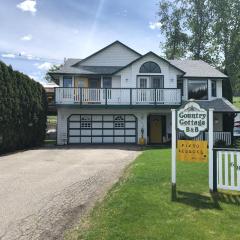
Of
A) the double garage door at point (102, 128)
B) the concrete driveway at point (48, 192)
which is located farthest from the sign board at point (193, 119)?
the double garage door at point (102, 128)

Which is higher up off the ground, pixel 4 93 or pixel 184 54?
pixel 184 54

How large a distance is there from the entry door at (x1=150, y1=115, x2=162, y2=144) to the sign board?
55.3 feet

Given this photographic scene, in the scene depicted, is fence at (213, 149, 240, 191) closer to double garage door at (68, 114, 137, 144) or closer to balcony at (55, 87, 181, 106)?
balcony at (55, 87, 181, 106)

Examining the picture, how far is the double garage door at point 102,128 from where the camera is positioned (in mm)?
23703

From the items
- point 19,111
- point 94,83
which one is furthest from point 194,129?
point 94,83

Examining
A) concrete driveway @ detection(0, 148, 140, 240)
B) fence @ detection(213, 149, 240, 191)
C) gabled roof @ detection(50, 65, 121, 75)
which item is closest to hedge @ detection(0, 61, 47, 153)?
gabled roof @ detection(50, 65, 121, 75)

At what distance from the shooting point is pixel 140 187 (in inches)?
332

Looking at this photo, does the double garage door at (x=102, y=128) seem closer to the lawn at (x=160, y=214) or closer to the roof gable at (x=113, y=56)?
the roof gable at (x=113, y=56)

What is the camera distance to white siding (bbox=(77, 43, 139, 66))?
26.1m

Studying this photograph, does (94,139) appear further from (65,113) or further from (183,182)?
(183,182)

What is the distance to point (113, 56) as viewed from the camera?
26328 millimetres

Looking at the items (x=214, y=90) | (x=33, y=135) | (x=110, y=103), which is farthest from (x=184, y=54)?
(x=33, y=135)

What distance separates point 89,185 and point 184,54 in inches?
1477

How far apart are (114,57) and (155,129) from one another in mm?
6502
